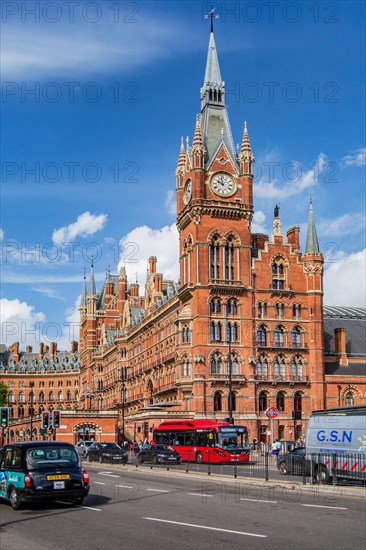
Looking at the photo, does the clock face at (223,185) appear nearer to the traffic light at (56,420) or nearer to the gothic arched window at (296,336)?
the gothic arched window at (296,336)

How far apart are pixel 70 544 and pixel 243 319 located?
65.3m

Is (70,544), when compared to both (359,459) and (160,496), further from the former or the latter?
(359,459)

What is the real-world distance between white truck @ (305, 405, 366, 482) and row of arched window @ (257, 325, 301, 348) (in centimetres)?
4800

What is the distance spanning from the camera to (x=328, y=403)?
82.6 m

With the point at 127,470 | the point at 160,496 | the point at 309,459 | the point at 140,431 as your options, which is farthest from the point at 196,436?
the point at 140,431

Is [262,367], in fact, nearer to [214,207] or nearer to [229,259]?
[229,259]

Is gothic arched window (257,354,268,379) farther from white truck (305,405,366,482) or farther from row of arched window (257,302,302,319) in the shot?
white truck (305,405,366,482)

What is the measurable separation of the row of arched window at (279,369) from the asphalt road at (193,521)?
5258cm

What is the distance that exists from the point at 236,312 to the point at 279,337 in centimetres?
575

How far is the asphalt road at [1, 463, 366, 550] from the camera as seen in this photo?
15055mm

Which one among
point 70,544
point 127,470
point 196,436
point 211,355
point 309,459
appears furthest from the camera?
point 211,355

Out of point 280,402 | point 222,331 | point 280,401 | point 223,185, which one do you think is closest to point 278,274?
point 222,331

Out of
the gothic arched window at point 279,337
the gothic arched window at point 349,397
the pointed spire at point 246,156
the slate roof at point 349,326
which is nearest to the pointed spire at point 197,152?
the pointed spire at point 246,156

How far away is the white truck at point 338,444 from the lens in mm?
28062
